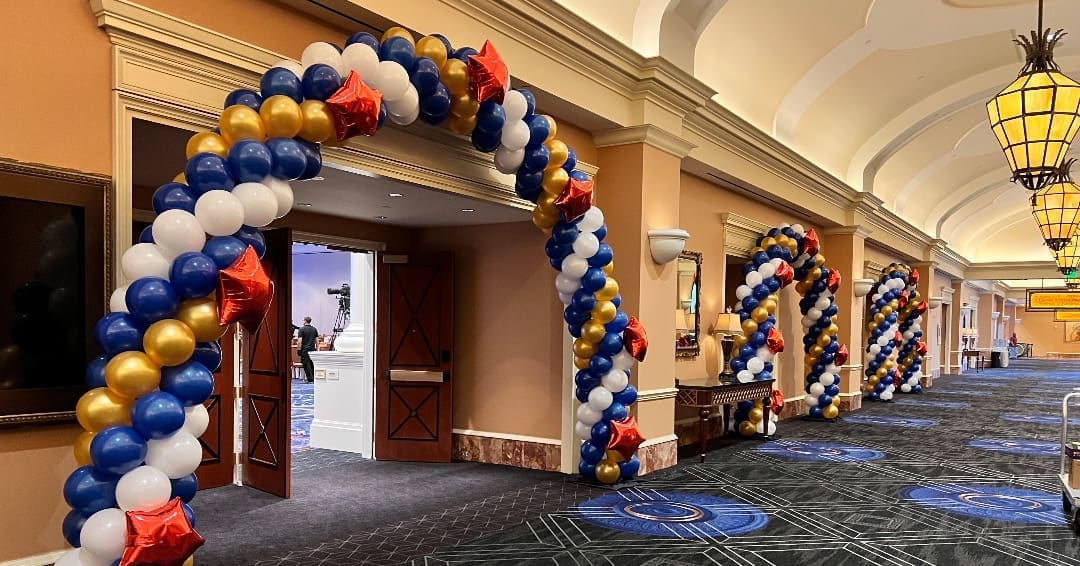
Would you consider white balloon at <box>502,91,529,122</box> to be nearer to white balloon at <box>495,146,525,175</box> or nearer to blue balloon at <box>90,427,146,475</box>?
white balloon at <box>495,146,525,175</box>

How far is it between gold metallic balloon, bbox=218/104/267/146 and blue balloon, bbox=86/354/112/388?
1078mm

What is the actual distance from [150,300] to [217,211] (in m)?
0.46

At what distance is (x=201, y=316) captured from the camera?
3.11 meters

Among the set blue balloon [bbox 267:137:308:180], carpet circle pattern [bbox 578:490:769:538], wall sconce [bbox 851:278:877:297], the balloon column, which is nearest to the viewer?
blue balloon [bbox 267:137:308:180]

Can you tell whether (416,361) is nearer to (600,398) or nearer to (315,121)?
(600,398)

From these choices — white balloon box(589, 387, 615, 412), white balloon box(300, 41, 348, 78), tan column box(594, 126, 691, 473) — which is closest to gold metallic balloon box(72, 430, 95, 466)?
white balloon box(300, 41, 348, 78)

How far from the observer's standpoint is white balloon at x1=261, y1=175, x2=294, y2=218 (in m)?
3.45

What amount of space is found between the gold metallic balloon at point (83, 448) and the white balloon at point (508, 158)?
2979mm

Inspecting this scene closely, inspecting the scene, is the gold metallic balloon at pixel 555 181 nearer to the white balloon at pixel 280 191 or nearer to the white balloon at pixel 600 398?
the white balloon at pixel 600 398

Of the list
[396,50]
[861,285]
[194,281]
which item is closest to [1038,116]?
[396,50]

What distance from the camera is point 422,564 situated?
4.27 metres

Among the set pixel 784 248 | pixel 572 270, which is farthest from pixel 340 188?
pixel 784 248

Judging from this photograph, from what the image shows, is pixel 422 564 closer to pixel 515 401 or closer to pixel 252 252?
pixel 252 252

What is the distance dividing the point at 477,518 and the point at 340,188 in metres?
2.63
